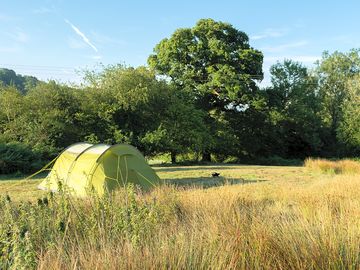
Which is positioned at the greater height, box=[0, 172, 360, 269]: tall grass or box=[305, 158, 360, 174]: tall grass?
box=[0, 172, 360, 269]: tall grass

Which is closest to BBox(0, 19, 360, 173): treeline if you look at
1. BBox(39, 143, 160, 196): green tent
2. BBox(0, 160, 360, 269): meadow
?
BBox(39, 143, 160, 196): green tent

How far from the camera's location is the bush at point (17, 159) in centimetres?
1404

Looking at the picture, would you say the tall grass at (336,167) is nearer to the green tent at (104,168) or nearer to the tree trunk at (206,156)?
the green tent at (104,168)

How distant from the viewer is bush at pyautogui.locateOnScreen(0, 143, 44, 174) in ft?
46.1

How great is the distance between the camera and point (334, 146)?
3419cm

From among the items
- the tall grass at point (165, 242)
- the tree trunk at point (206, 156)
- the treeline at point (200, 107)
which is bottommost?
the tree trunk at point (206, 156)

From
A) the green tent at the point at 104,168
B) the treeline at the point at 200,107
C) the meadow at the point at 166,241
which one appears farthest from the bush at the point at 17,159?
the meadow at the point at 166,241

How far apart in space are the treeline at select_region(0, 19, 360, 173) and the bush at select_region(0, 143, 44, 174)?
0.04 metres

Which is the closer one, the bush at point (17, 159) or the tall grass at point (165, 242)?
the tall grass at point (165, 242)

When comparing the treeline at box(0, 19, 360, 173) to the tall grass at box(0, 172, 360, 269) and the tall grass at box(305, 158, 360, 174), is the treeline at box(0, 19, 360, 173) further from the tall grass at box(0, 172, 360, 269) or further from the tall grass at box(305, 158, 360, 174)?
the tall grass at box(0, 172, 360, 269)

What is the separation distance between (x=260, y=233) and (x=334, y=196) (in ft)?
11.5

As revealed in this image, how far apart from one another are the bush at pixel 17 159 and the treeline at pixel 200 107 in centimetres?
4

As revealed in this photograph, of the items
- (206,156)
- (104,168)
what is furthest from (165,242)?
(206,156)

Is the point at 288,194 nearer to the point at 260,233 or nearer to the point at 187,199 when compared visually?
the point at 187,199
